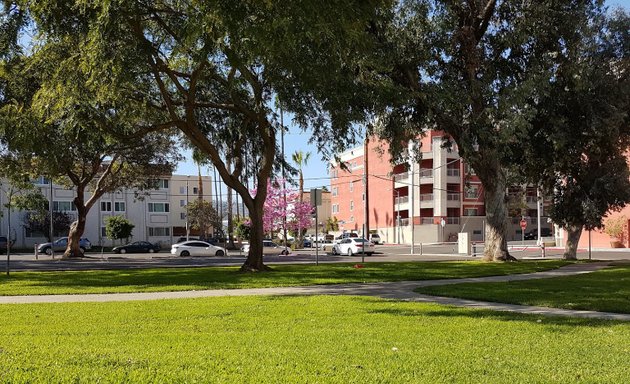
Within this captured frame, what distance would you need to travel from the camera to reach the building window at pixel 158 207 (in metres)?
78.2

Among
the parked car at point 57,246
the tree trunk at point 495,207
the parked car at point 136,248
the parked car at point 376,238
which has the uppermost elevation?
the tree trunk at point 495,207

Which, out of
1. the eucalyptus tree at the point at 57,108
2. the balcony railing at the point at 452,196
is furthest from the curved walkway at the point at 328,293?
the balcony railing at the point at 452,196

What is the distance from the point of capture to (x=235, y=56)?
11266 millimetres

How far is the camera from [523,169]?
1117 inches

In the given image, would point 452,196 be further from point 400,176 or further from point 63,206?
point 63,206

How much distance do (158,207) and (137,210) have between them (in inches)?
120

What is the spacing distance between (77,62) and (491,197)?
18849 millimetres

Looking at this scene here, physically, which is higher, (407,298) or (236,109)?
(236,109)

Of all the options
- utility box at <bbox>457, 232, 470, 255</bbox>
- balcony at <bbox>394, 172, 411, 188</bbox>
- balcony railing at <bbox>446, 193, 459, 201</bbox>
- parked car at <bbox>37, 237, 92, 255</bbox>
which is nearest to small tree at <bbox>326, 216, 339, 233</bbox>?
balcony at <bbox>394, 172, 411, 188</bbox>

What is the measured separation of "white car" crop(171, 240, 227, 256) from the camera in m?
46.1

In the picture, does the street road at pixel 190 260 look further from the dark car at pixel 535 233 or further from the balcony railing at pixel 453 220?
the dark car at pixel 535 233

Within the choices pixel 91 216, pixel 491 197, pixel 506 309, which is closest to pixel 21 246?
pixel 91 216

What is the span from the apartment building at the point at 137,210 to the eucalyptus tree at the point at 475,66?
48530 mm

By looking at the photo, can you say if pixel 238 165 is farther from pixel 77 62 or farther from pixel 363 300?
pixel 363 300
